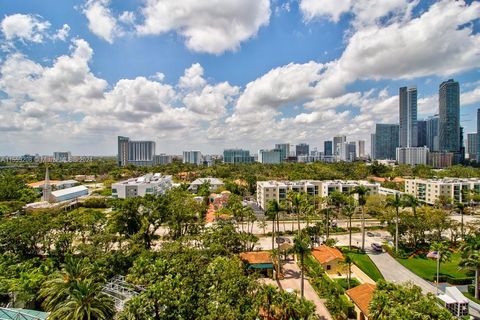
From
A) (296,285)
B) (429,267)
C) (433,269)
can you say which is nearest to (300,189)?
(429,267)

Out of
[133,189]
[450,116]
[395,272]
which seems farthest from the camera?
[450,116]

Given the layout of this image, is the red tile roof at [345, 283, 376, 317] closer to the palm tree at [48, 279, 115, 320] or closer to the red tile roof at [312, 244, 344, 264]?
the red tile roof at [312, 244, 344, 264]

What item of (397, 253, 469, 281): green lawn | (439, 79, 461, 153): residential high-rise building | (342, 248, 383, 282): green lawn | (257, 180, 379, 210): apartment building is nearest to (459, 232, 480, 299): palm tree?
(397, 253, 469, 281): green lawn

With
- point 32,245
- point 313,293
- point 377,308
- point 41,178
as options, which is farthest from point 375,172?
point 41,178

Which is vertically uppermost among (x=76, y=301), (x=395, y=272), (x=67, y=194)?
(x=76, y=301)

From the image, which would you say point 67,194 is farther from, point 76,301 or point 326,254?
point 326,254
